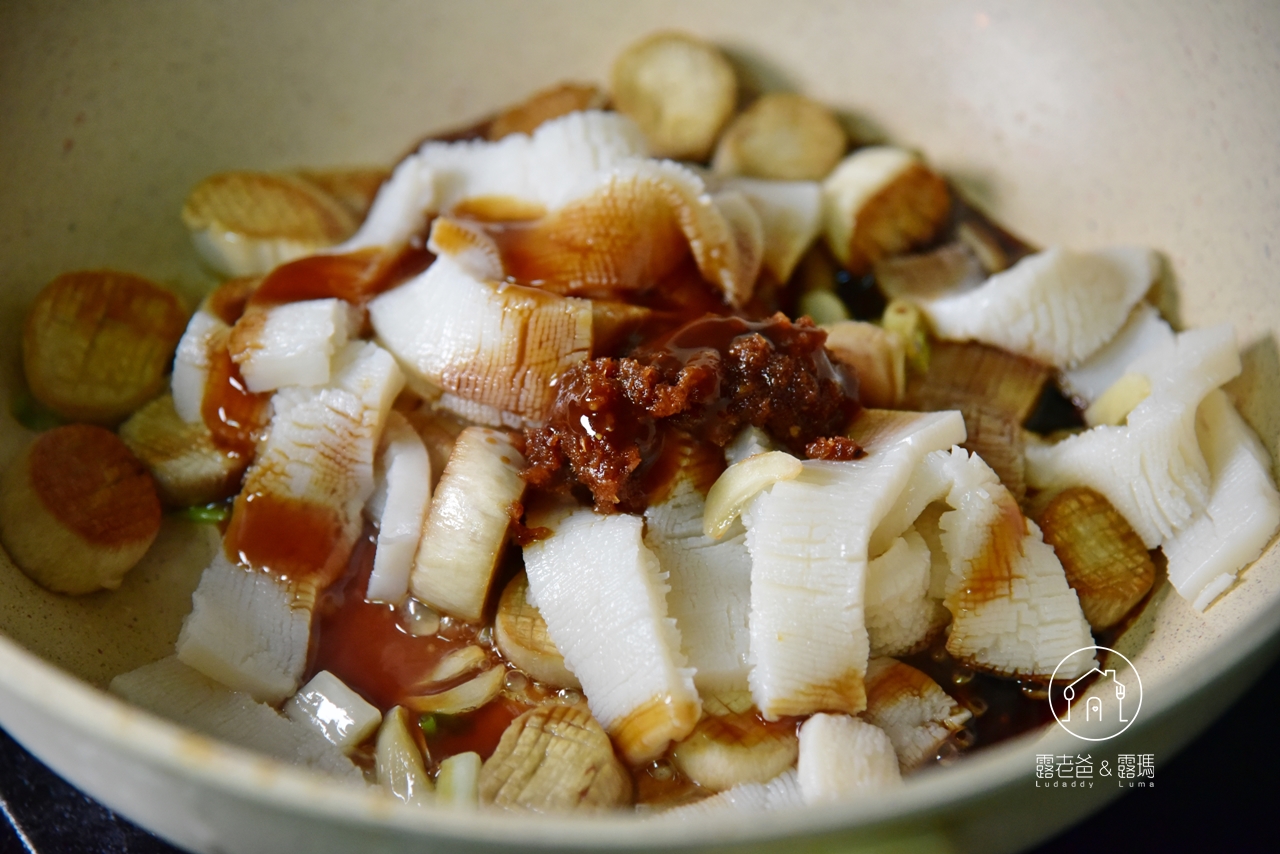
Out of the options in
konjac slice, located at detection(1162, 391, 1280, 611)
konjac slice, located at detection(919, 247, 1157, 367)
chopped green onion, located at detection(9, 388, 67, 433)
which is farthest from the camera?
konjac slice, located at detection(919, 247, 1157, 367)

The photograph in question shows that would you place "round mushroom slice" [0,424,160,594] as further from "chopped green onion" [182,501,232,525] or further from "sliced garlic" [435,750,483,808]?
"sliced garlic" [435,750,483,808]

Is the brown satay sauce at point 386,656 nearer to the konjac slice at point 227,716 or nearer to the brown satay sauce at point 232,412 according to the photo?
the konjac slice at point 227,716

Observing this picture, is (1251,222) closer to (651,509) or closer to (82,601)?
(651,509)

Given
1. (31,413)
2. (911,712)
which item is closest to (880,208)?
(911,712)

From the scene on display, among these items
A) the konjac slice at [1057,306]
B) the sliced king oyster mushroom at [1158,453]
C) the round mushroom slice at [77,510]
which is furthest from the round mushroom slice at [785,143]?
the round mushroom slice at [77,510]

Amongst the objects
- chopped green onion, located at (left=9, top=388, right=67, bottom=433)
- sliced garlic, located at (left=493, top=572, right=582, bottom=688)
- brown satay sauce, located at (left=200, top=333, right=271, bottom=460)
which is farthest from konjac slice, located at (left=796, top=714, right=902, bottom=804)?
chopped green onion, located at (left=9, top=388, right=67, bottom=433)

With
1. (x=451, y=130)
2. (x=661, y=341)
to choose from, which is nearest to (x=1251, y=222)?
(x=661, y=341)

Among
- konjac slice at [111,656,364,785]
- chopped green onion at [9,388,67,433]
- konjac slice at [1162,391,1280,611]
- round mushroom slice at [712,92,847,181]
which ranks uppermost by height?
round mushroom slice at [712,92,847,181]

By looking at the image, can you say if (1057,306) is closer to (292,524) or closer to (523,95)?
(523,95)
